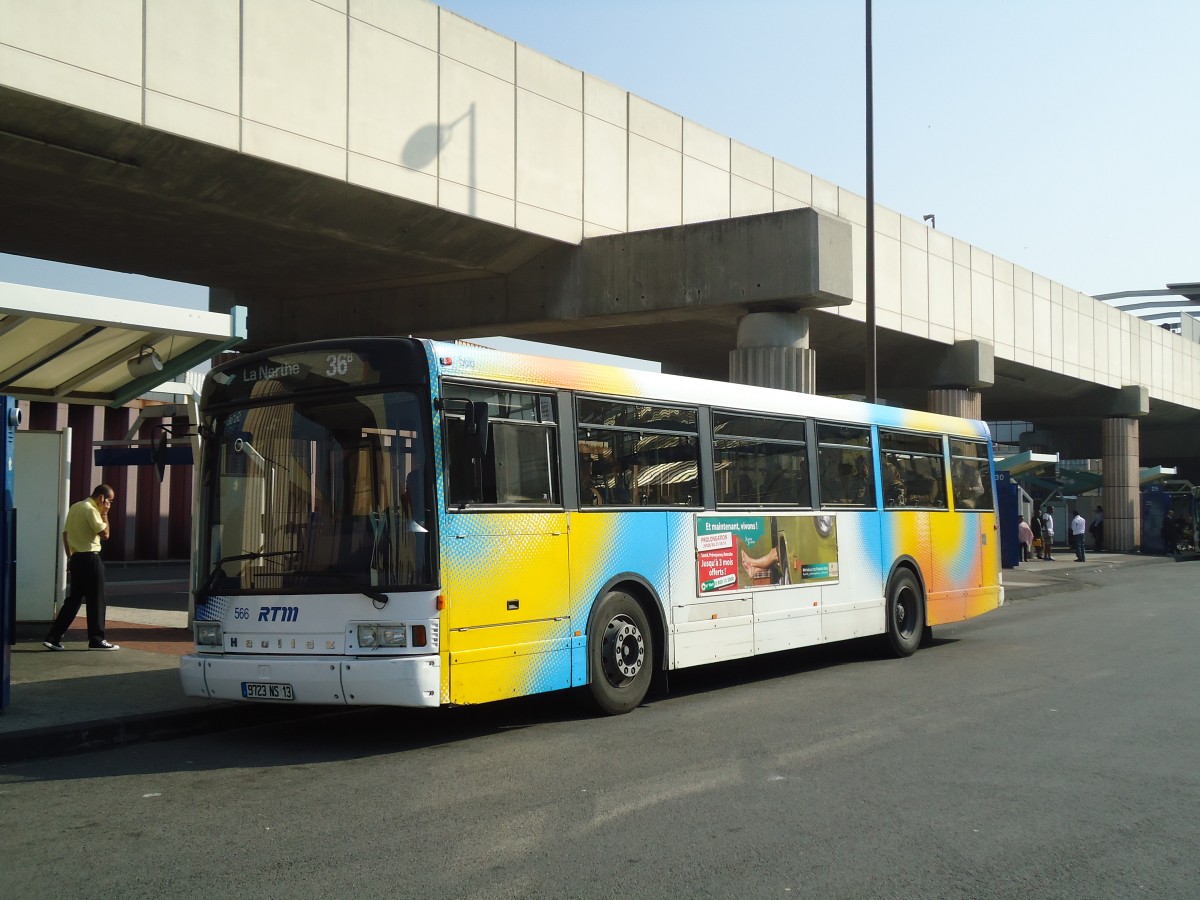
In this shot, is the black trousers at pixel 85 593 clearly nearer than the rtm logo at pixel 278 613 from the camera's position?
No

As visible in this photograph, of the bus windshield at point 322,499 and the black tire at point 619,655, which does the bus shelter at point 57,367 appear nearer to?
the bus windshield at point 322,499

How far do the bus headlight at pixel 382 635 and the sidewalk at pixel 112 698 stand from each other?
6.67ft

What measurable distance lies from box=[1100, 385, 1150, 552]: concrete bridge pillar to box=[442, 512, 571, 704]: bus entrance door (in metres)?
41.5

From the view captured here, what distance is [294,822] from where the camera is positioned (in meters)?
6.64

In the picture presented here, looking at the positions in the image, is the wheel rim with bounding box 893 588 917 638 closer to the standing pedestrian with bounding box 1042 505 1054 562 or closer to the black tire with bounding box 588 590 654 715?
the black tire with bounding box 588 590 654 715

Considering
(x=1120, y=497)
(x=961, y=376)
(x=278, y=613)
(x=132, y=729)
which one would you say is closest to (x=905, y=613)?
(x=278, y=613)

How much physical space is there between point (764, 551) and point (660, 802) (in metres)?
5.55

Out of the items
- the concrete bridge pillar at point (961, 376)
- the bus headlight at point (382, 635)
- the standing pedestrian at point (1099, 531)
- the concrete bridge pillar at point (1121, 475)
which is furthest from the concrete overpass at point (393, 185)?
the standing pedestrian at point (1099, 531)

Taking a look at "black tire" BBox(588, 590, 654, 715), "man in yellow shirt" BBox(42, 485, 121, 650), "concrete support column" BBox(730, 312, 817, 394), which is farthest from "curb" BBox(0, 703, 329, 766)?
"concrete support column" BBox(730, 312, 817, 394)

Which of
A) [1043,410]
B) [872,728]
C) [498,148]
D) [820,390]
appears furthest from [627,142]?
[1043,410]

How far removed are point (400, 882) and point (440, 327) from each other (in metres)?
20.1

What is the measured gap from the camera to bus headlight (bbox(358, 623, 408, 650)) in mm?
8547

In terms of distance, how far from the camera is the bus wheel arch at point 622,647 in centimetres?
1007

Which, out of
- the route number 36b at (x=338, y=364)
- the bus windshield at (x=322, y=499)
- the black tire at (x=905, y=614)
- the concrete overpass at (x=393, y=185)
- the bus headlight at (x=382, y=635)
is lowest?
the black tire at (x=905, y=614)
